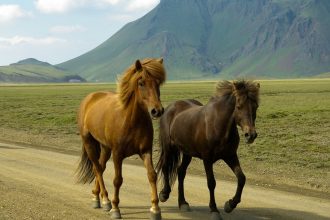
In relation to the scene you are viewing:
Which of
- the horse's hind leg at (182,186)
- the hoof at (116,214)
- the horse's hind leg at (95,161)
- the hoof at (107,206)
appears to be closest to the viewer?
the hoof at (116,214)

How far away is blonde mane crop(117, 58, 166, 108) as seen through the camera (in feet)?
29.2

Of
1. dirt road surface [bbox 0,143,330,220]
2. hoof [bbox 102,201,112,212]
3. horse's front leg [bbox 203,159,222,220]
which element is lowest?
dirt road surface [bbox 0,143,330,220]

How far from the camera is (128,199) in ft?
36.4

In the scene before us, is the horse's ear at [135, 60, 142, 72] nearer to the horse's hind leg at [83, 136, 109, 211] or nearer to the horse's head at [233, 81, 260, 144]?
the horse's head at [233, 81, 260, 144]

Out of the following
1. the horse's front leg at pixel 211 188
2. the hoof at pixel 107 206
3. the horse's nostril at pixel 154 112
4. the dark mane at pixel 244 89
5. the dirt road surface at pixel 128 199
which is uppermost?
the dark mane at pixel 244 89

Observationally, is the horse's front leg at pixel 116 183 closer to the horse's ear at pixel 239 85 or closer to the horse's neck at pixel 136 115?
the horse's neck at pixel 136 115

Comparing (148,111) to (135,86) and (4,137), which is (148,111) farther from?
(4,137)

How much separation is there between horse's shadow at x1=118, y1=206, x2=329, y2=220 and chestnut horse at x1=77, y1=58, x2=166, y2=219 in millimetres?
504

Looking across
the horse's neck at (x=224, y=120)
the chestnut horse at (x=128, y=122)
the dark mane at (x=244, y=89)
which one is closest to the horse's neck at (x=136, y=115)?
the chestnut horse at (x=128, y=122)

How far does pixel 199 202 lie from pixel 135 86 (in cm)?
309

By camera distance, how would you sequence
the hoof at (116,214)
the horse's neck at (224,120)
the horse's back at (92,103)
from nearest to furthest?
the horse's neck at (224,120), the hoof at (116,214), the horse's back at (92,103)

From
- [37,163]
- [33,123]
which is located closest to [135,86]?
[37,163]

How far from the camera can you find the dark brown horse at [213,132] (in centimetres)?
879

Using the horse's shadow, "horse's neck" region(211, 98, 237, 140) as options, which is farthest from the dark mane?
the horse's shadow
